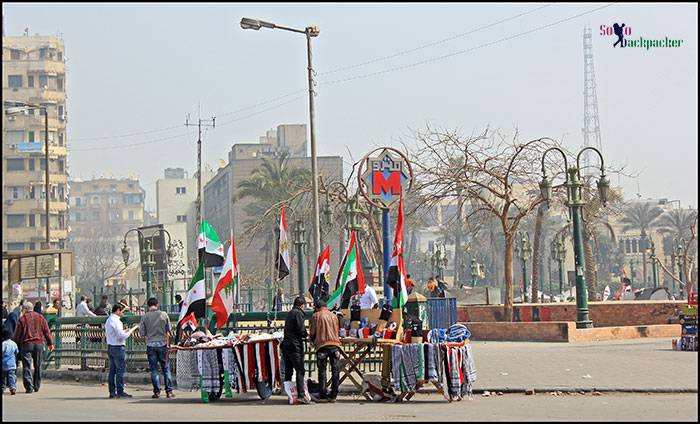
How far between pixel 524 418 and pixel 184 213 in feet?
483

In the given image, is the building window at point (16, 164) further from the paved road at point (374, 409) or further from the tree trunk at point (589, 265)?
the paved road at point (374, 409)

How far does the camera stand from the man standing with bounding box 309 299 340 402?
17.4 m

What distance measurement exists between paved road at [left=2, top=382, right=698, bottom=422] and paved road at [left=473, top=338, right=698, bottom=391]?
3.39 feet

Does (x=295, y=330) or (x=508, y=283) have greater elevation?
(x=508, y=283)

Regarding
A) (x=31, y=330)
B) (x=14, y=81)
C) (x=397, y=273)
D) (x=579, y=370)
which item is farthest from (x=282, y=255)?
(x=14, y=81)

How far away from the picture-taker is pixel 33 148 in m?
102

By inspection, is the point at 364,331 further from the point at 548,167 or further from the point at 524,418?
the point at 548,167

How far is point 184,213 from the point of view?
522ft

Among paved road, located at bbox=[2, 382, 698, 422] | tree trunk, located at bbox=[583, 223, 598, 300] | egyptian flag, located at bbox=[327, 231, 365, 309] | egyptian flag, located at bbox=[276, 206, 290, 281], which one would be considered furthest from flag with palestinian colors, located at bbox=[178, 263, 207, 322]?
tree trunk, located at bbox=[583, 223, 598, 300]

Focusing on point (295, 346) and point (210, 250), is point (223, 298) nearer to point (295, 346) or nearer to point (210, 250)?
point (210, 250)

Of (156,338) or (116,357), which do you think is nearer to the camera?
(156,338)

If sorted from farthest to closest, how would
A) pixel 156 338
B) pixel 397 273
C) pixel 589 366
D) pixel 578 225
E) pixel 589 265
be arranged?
pixel 589 265
pixel 578 225
pixel 589 366
pixel 156 338
pixel 397 273

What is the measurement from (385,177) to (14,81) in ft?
308

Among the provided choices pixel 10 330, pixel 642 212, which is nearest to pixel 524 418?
pixel 10 330
